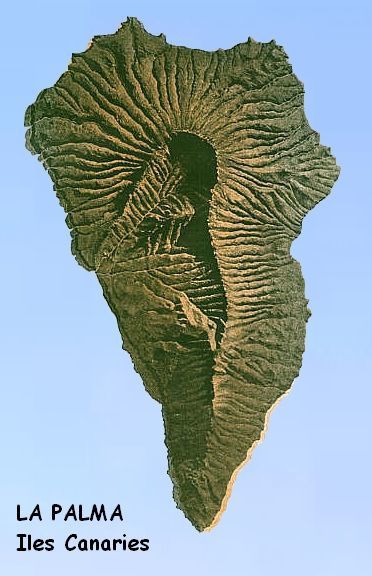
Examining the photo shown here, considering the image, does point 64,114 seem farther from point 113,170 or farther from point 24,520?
point 24,520

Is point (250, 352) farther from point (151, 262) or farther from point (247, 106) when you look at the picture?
point (247, 106)

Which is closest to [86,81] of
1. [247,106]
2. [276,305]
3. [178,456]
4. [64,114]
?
[64,114]

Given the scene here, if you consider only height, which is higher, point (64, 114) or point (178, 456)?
point (64, 114)

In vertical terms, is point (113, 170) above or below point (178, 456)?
above

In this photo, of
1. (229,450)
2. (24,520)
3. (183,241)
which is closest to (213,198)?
(183,241)

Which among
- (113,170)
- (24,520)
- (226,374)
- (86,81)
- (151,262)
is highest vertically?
(86,81)

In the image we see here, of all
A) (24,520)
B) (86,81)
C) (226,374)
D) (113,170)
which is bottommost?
(24,520)
